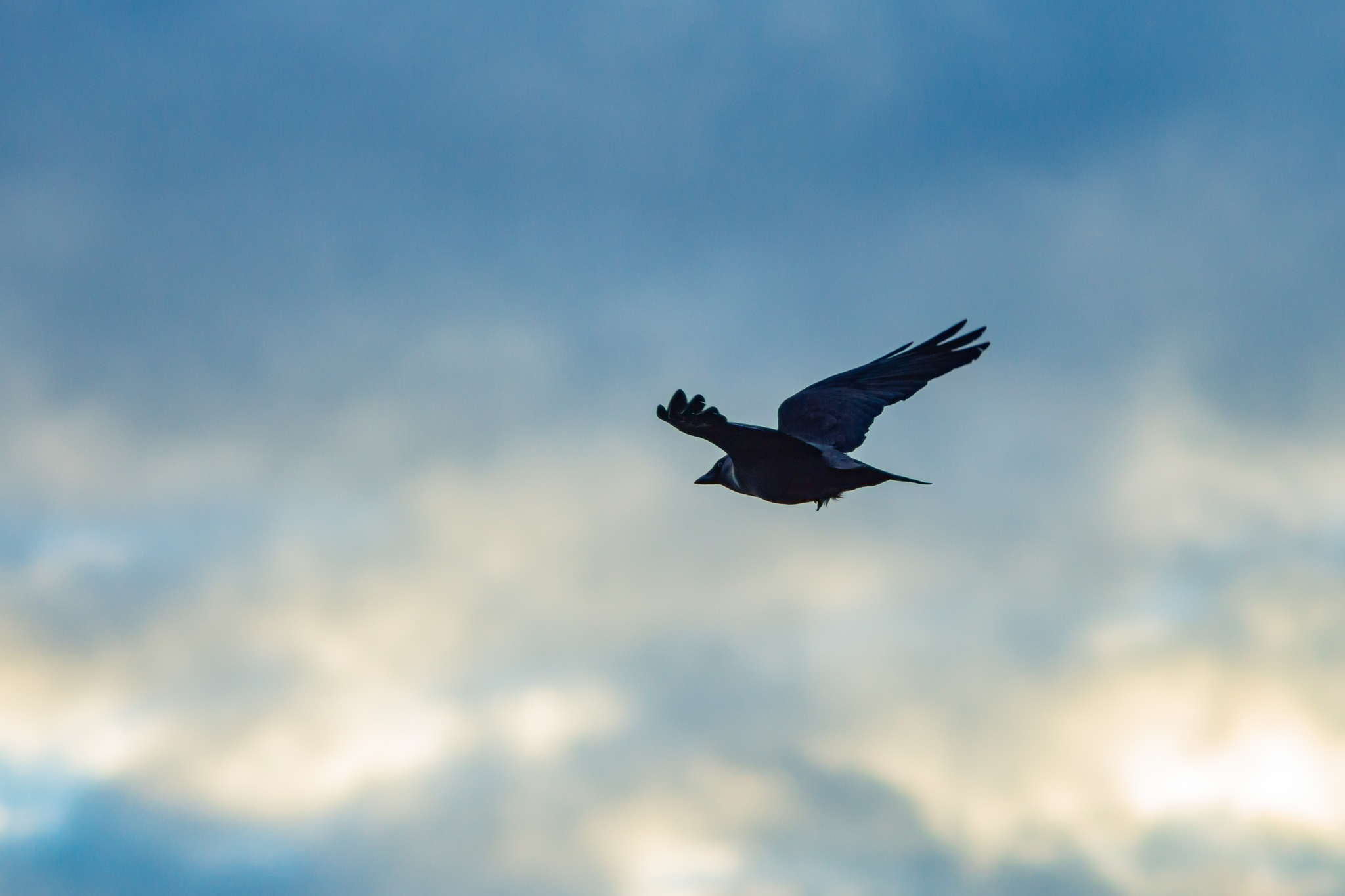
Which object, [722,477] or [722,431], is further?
[722,477]

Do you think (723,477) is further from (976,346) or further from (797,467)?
(976,346)

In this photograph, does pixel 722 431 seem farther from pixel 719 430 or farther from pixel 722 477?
pixel 722 477

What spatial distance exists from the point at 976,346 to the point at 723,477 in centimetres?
429

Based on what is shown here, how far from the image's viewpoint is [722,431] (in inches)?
701

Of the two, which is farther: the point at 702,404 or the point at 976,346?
the point at 976,346

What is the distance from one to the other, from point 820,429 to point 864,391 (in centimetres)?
106

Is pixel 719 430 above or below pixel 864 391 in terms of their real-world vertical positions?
below

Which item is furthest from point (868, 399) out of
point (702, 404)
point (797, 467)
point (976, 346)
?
point (702, 404)

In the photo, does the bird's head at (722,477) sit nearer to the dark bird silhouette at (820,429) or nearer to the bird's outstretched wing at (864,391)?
the dark bird silhouette at (820,429)

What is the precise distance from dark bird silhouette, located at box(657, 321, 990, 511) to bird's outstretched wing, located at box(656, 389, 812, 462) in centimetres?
1

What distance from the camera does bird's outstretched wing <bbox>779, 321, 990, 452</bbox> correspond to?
71.2 feet

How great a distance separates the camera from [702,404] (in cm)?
1666

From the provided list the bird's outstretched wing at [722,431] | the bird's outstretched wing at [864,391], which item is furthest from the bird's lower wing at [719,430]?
the bird's outstretched wing at [864,391]

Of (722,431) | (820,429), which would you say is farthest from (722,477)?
(722,431)
